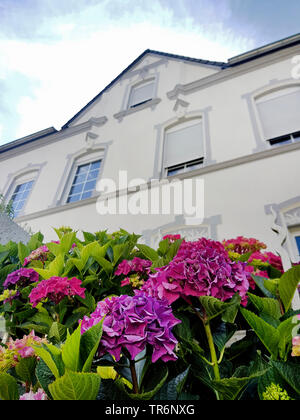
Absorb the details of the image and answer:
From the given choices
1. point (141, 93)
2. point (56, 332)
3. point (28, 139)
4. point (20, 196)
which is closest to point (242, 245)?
point (56, 332)

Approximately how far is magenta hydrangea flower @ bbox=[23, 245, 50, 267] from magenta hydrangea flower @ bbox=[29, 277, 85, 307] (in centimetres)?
47

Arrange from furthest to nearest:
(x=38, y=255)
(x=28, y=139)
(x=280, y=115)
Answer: (x=28, y=139) → (x=280, y=115) → (x=38, y=255)

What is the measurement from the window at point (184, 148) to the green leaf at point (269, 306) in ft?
16.7

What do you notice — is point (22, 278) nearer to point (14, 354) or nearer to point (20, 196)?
point (14, 354)

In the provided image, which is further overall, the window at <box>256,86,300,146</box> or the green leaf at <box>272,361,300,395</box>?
the window at <box>256,86,300,146</box>

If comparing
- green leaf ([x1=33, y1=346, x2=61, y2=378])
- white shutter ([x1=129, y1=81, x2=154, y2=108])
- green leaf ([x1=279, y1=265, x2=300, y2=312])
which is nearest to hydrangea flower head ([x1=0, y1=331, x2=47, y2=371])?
green leaf ([x1=33, y1=346, x2=61, y2=378])

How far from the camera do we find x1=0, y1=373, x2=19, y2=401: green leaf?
613 millimetres

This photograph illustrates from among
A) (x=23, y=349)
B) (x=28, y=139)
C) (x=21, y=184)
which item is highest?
(x=28, y=139)

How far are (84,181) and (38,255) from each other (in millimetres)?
5926

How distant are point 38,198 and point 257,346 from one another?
7525 mm

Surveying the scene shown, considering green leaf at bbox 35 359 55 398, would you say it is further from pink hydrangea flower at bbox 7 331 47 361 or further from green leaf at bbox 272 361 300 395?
green leaf at bbox 272 361 300 395

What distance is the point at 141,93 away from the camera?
872cm

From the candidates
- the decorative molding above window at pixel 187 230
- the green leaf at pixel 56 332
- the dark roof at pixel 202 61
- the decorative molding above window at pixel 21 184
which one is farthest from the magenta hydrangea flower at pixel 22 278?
the dark roof at pixel 202 61

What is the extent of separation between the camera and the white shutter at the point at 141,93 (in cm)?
843
